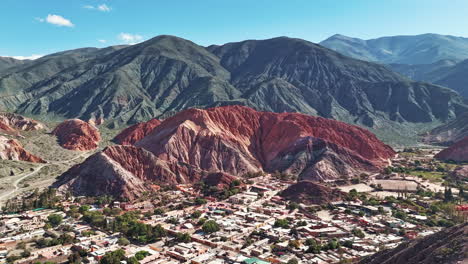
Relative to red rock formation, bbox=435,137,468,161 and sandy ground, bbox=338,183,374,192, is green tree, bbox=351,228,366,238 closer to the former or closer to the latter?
sandy ground, bbox=338,183,374,192

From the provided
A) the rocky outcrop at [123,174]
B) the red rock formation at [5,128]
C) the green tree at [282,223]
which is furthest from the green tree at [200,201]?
the red rock formation at [5,128]

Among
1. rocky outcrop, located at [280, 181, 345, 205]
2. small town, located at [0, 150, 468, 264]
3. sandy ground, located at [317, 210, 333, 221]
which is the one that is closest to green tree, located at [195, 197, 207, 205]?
small town, located at [0, 150, 468, 264]

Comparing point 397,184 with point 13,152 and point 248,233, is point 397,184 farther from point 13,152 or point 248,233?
point 13,152

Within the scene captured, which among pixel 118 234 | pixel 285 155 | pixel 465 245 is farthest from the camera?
pixel 285 155

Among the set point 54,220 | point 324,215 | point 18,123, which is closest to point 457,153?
point 324,215

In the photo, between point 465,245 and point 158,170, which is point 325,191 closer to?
point 158,170

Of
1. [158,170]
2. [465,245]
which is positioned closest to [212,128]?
[158,170]
